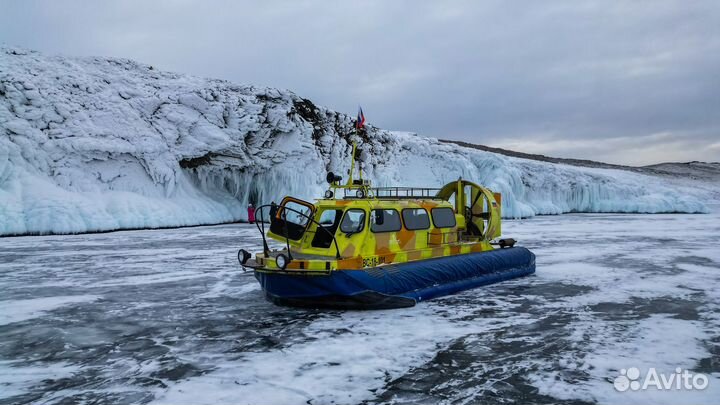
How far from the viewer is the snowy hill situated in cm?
1808

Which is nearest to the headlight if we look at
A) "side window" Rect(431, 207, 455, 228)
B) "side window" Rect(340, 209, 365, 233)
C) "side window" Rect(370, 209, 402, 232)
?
"side window" Rect(340, 209, 365, 233)

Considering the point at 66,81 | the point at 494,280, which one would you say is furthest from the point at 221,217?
the point at 494,280

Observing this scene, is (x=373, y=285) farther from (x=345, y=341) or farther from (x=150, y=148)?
(x=150, y=148)

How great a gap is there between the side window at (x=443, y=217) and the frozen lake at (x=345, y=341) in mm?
1177

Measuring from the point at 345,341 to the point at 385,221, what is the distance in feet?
7.52

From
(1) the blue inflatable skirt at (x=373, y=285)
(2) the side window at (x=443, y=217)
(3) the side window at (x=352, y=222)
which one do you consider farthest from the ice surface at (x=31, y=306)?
(2) the side window at (x=443, y=217)

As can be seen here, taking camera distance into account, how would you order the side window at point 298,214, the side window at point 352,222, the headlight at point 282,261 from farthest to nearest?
the side window at point 298,214 → the side window at point 352,222 → the headlight at point 282,261

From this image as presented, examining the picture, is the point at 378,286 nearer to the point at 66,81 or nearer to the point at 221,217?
the point at 221,217

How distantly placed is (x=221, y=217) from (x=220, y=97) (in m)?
5.62

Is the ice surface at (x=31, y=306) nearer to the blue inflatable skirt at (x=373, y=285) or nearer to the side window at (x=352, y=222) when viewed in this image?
the blue inflatable skirt at (x=373, y=285)

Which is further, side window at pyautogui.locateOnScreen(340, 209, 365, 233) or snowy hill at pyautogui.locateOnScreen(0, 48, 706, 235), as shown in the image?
snowy hill at pyautogui.locateOnScreen(0, 48, 706, 235)

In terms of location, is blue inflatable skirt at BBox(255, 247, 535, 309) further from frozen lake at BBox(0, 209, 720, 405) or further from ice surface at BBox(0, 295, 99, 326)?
ice surface at BBox(0, 295, 99, 326)

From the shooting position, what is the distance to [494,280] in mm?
8352

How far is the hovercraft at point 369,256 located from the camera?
6309 mm
